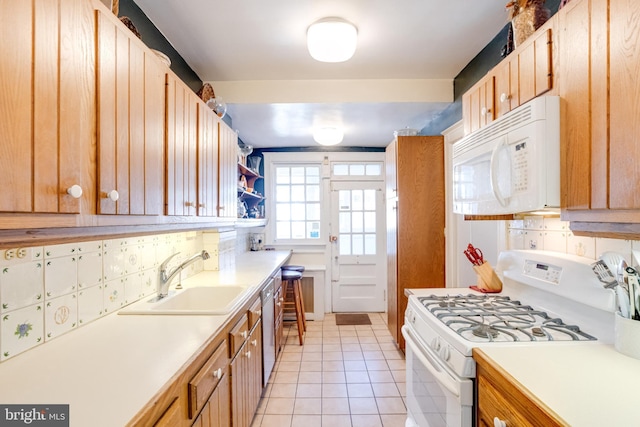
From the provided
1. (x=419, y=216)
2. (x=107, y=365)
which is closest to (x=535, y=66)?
(x=419, y=216)

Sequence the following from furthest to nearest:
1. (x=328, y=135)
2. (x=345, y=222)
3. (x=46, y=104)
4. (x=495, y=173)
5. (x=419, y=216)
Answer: (x=345, y=222) < (x=328, y=135) < (x=419, y=216) < (x=495, y=173) < (x=46, y=104)

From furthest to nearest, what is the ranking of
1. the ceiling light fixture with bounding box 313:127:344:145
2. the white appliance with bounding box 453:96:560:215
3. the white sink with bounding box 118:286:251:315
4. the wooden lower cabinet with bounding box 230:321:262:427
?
1. the ceiling light fixture with bounding box 313:127:344:145
2. the white sink with bounding box 118:286:251:315
3. the wooden lower cabinet with bounding box 230:321:262:427
4. the white appliance with bounding box 453:96:560:215

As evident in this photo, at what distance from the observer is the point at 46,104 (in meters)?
0.77

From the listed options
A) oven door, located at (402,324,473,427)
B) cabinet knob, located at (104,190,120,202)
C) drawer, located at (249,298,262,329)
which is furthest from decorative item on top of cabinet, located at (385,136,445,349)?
cabinet knob, located at (104,190,120,202)

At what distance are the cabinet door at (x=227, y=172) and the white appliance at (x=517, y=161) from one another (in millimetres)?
1621

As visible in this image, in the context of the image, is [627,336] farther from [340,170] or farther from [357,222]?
[340,170]

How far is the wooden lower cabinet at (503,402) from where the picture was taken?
31.7 inches

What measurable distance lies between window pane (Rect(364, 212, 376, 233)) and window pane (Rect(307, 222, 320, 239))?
68cm

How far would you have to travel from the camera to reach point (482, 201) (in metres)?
1.48

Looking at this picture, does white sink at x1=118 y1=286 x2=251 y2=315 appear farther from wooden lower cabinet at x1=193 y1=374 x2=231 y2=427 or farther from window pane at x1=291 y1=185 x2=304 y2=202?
window pane at x1=291 y1=185 x2=304 y2=202

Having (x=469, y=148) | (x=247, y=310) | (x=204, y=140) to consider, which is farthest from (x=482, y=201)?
(x=204, y=140)

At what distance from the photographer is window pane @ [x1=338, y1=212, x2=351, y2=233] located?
4395 millimetres

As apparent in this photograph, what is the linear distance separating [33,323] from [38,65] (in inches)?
33.1

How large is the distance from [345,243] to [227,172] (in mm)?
2368
